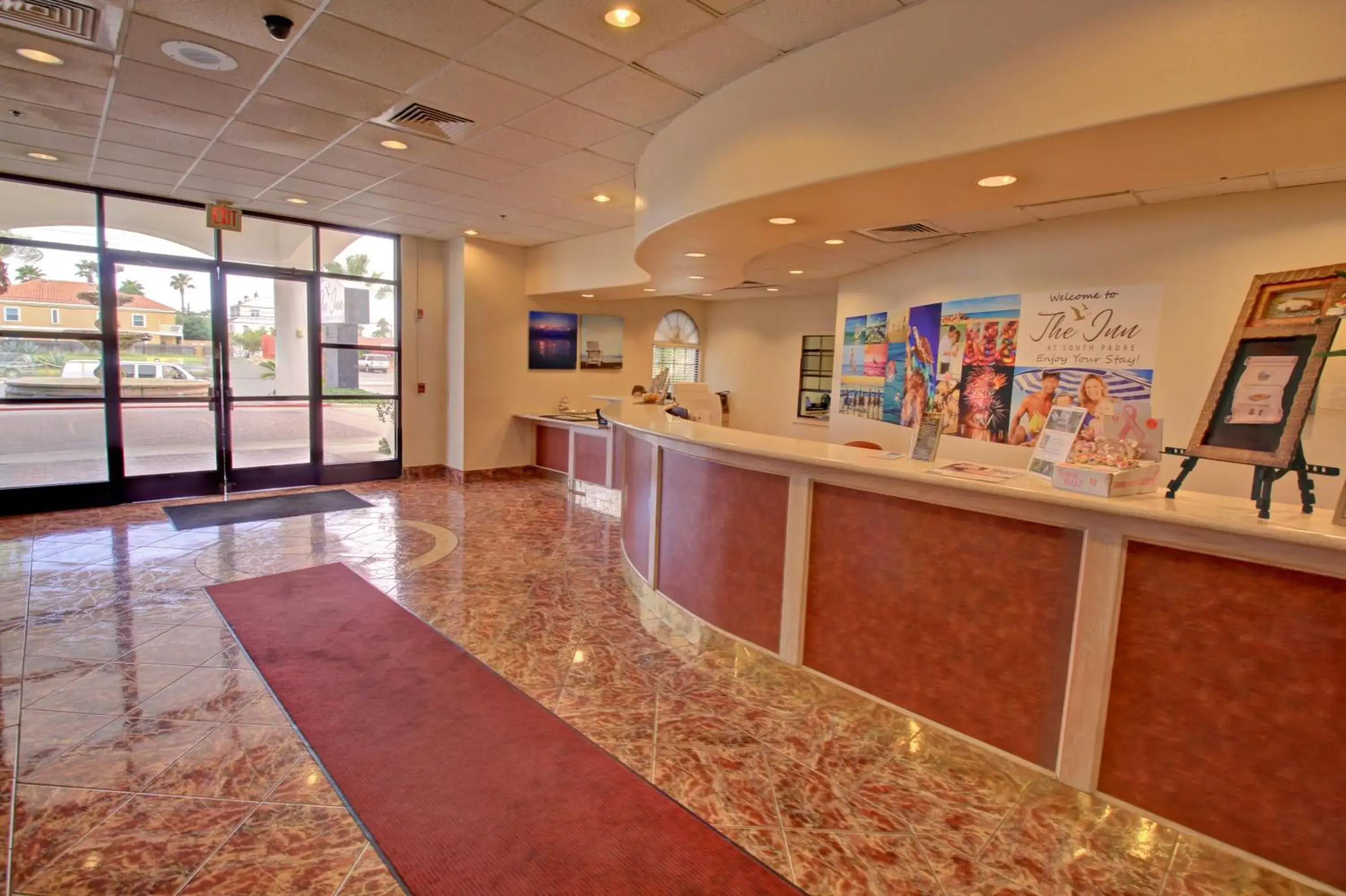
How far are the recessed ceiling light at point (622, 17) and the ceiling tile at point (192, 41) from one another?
1767 mm

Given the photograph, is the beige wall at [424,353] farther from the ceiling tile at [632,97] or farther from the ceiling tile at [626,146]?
the ceiling tile at [632,97]

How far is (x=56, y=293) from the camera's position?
6.43 metres

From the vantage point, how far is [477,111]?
4203 mm

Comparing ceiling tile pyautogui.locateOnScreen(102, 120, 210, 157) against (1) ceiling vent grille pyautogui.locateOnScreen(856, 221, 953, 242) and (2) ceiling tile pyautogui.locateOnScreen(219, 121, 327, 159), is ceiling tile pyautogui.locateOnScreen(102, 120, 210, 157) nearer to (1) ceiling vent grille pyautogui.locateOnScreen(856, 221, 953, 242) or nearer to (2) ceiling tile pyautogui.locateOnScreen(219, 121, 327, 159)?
(2) ceiling tile pyautogui.locateOnScreen(219, 121, 327, 159)

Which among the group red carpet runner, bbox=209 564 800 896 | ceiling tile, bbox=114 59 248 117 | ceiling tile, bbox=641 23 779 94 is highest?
ceiling tile, bbox=641 23 779 94

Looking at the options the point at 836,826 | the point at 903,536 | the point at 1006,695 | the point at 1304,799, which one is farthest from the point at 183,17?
the point at 1304,799

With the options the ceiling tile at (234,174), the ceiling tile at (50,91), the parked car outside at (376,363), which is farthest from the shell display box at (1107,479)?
the parked car outside at (376,363)

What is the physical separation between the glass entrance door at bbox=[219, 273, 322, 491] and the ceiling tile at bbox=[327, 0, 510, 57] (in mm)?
5456

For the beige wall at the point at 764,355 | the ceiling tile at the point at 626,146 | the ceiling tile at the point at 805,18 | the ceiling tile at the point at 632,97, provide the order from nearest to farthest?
the ceiling tile at the point at 805,18
the ceiling tile at the point at 632,97
the ceiling tile at the point at 626,146
the beige wall at the point at 764,355

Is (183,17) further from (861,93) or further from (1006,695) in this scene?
(1006,695)

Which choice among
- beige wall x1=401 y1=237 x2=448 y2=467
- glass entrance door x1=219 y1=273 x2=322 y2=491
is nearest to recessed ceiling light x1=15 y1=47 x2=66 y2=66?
glass entrance door x1=219 y1=273 x2=322 y2=491

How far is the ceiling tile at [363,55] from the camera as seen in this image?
3.30 m

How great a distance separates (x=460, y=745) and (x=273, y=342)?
6.74m

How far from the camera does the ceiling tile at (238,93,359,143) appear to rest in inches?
166
